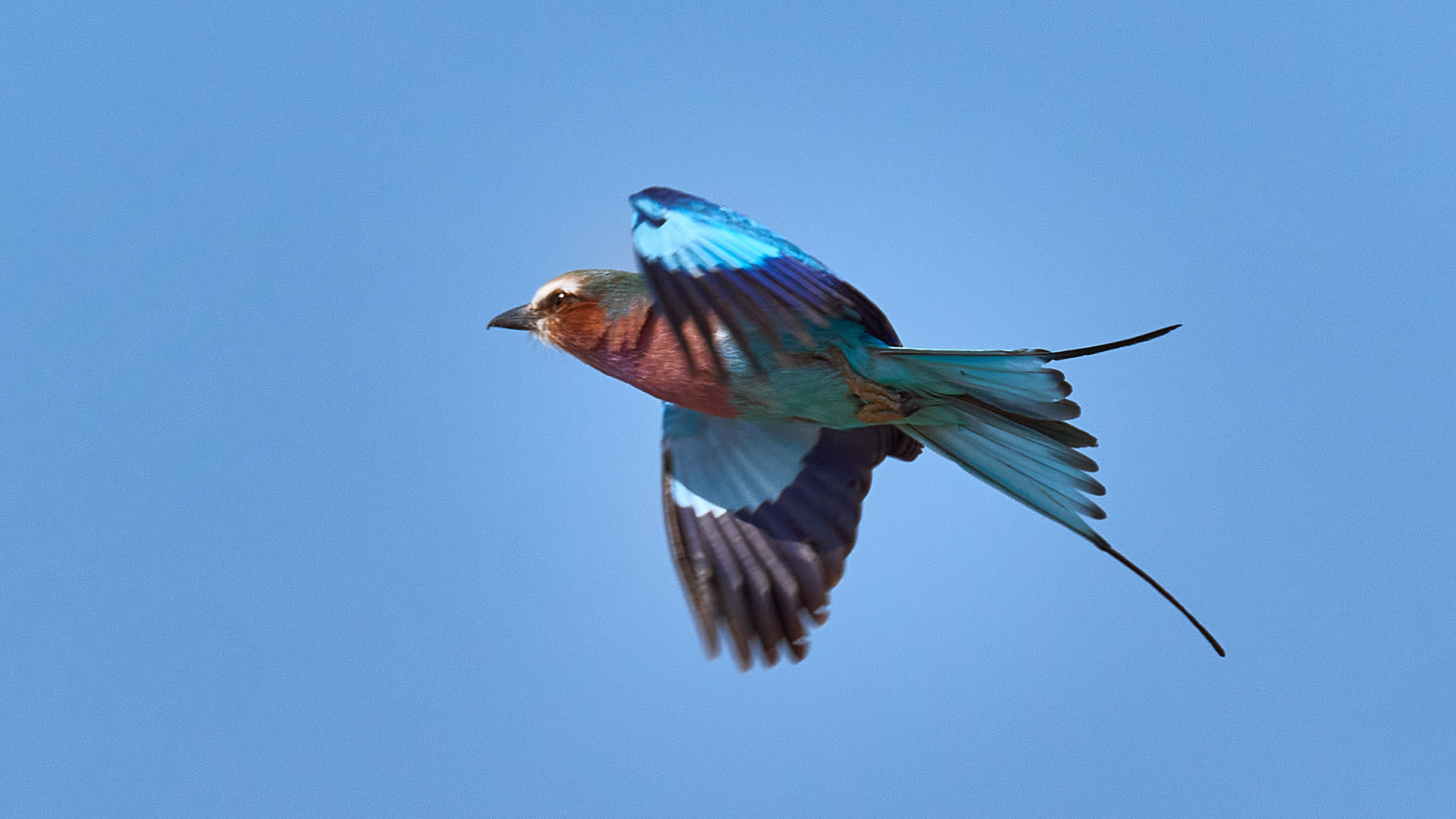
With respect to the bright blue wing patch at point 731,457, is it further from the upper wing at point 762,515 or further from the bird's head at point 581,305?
the bird's head at point 581,305

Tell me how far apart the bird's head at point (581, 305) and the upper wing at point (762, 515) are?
2.67 feet

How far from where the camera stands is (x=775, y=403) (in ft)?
15.2

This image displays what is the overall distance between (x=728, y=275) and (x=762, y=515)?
5.72 ft

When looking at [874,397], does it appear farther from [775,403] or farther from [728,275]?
[728,275]

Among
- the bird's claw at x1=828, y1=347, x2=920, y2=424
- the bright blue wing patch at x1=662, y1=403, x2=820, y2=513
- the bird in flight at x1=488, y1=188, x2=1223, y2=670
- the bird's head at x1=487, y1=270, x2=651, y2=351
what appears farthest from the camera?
the bright blue wing patch at x1=662, y1=403, x2=820, y2=513

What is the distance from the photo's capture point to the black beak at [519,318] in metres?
5.08

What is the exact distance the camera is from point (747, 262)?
403 centimetres

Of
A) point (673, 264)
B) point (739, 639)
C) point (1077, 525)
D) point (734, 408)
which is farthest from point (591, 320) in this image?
point (1077, 525)

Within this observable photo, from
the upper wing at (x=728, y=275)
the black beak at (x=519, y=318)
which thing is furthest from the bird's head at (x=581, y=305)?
the upper wing at (x=728, y=275)

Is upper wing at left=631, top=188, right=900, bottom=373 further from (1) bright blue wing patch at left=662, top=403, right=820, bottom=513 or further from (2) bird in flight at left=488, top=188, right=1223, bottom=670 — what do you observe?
(1) bright blue wing patch at left=662, top=403, right=820, bottom=513

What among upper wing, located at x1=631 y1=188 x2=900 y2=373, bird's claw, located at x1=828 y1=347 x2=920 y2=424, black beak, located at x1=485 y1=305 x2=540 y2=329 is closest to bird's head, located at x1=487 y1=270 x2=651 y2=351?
black beak, located at x1=485 y1=305 x2=540 y2=329

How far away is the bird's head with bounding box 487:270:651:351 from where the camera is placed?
4.84 m

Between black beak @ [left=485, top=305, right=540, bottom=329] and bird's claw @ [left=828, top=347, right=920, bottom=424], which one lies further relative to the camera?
black beak @ [left=485, top=305, right=540, bottom=329]

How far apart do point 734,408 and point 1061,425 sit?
111cm
